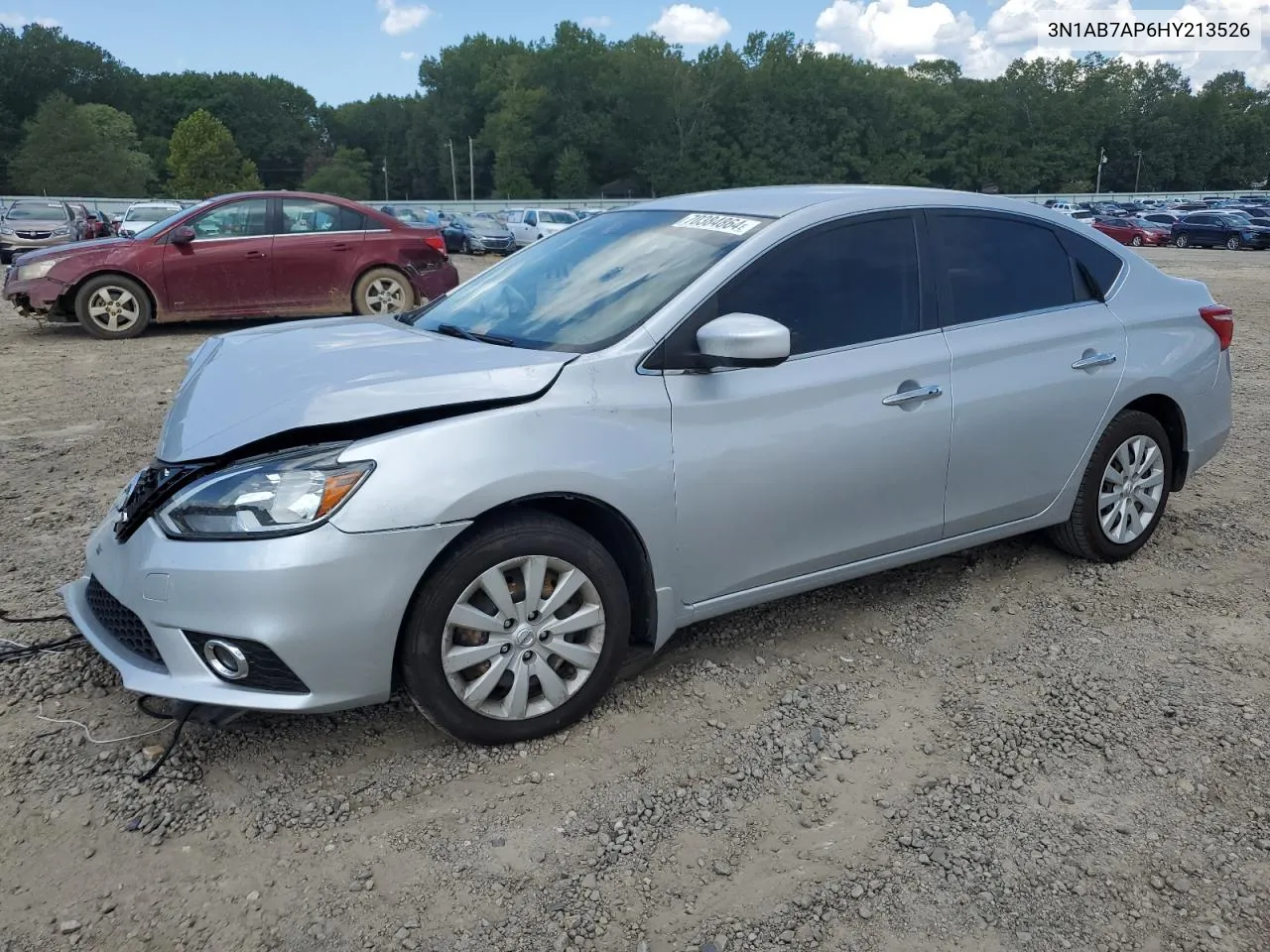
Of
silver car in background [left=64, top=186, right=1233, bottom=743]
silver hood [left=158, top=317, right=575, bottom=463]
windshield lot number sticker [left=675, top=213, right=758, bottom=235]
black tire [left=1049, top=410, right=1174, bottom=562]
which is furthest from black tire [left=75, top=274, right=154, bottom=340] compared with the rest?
black tire [left=1049, top=410, right=1174, bottom=562]

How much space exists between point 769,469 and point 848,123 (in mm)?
101990

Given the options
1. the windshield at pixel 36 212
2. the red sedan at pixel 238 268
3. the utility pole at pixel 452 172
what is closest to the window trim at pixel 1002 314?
the red sedan at pixel 238 268

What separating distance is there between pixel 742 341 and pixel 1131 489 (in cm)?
239

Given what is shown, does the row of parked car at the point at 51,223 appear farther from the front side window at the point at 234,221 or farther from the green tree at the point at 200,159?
the green tree at the point at 200,159

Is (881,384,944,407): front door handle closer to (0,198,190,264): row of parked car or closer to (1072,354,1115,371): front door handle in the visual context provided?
(1072,354,1115,371): front door handle

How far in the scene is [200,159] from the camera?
73.1m

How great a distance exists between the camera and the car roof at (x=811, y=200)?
12.0ft

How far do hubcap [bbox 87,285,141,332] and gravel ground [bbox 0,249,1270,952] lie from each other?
711 cm

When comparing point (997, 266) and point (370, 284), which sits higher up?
point (997, 266)

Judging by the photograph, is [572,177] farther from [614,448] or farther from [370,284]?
[614,448]

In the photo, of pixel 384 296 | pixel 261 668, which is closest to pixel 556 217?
pixel 384 296

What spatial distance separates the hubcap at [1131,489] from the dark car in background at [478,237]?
88.2 feet

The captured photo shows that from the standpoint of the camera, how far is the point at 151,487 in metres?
2.89

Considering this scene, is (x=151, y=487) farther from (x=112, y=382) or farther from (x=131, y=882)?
(x=112, y=382)
